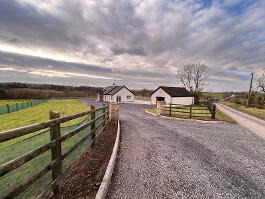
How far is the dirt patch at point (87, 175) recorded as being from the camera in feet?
10.5

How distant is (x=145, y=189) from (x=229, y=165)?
3222mm

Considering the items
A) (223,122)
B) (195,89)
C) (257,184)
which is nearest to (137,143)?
(257,184)

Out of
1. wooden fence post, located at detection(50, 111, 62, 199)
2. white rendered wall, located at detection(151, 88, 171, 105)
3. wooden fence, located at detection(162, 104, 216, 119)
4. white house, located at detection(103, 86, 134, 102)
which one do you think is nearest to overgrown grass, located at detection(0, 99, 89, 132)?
wooden fence post, located at detection(50, 111, 62, 199)

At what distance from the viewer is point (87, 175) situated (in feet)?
12.8

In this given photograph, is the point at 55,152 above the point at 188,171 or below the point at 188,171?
above

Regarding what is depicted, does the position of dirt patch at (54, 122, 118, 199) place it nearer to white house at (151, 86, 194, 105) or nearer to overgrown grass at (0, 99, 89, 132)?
overgrown grass at (0, 99, 89, 132)

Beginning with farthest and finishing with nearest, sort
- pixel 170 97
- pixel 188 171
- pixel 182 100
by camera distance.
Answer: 1. pixel 182 100
2. pixel 170 97
3. pixel 188 171

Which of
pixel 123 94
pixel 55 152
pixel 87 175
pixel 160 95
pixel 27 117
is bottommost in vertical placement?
pixel 27 117

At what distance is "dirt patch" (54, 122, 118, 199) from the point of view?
3.19 m

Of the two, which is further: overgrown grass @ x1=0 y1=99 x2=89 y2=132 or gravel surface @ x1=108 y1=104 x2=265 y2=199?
overgrown grass @ x1=0 y1=99 x2=89 y2=132

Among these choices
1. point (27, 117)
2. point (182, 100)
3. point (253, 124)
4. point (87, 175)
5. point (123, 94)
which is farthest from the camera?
point (123, 94)

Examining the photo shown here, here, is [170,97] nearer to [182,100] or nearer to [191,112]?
[182,100]

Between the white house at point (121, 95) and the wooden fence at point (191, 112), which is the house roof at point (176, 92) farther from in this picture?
the wooden fence at point (191, 112)

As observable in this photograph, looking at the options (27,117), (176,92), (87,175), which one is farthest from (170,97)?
(87,175)
